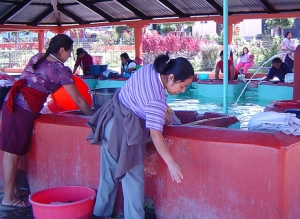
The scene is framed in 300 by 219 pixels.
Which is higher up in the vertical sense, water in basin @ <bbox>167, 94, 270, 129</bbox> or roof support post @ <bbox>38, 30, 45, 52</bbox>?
roof support post @ <bbox>38, 30, 45, 52</bbox>

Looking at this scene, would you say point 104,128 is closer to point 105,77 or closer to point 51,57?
point 51,57

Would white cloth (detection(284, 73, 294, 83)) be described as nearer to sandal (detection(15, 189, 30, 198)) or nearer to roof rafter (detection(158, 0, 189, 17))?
roof rafter (detection(158, 0, 189, 17))

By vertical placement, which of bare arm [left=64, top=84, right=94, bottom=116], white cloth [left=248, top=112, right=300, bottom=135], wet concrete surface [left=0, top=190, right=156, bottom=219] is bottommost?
wet concrete surface [left=0, top=190, right=156, bottom=219]

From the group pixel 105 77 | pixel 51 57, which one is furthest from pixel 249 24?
pixel 51 57

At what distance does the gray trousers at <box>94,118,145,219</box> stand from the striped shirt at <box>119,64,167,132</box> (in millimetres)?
269

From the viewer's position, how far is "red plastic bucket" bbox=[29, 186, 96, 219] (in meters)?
3.27

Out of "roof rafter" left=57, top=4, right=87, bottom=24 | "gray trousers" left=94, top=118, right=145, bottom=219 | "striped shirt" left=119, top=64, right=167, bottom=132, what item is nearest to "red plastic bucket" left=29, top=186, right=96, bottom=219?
"gray trousers" left=94, top=118, right=145, bottom=219

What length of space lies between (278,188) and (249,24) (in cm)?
3891

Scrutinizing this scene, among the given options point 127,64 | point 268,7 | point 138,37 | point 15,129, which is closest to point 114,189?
point 15,129

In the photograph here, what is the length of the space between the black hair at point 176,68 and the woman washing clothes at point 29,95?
1.25 m

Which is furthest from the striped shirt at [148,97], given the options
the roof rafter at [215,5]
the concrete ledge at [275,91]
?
the roof rafter at [215,5]

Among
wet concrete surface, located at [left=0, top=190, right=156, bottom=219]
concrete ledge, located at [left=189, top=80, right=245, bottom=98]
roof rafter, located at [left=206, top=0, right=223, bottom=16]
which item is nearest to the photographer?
wet concrete surface, located at [left=0, top=190, right=156, bottom=219]

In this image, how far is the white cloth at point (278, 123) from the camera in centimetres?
305

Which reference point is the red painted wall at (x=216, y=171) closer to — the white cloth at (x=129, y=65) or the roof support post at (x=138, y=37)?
the white cloth at (x=129, y=65)
